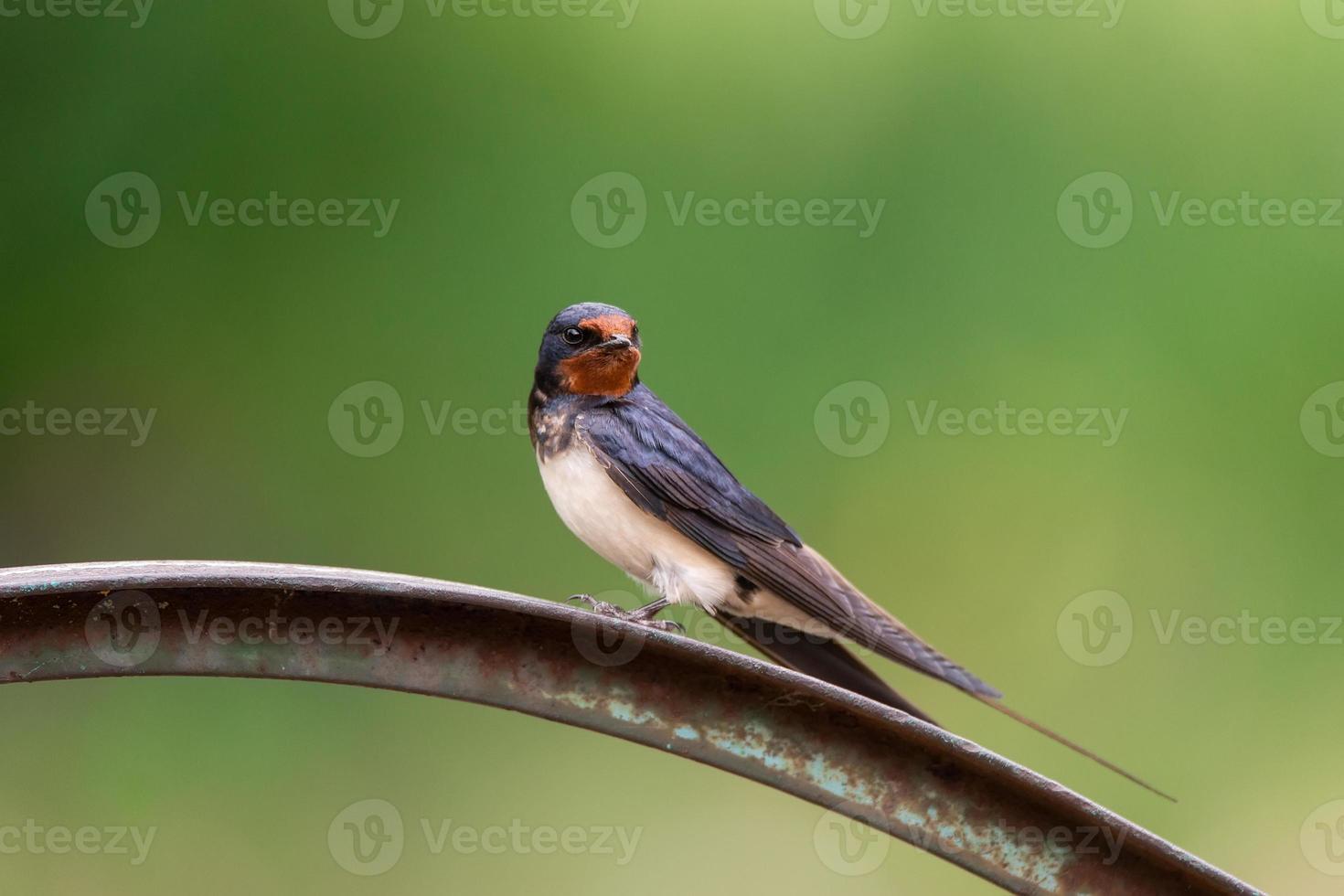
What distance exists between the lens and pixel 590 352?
1.82 m

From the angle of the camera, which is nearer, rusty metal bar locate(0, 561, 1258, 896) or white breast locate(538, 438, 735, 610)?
rusty metal bar locate(0, 561, 1258, 896)

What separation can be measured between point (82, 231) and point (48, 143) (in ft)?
0.64

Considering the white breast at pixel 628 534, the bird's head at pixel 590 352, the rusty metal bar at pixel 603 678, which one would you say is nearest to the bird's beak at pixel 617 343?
the bird's head at pixel 590 352

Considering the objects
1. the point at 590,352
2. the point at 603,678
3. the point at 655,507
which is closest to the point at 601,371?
the point at 590,352

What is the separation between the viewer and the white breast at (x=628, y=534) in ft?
6.04

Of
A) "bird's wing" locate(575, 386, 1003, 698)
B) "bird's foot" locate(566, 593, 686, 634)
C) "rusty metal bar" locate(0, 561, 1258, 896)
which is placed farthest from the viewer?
"bird's wing" locate(575, 386, 1003, 698)

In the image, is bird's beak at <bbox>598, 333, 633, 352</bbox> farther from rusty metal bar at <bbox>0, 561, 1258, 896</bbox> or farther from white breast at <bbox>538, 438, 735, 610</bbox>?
rusty metal bar at <bbox>0, 561, 1258, 896</bbox>

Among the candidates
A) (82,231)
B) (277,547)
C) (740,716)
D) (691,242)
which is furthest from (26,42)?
(740,716)

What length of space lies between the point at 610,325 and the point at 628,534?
0.29 m

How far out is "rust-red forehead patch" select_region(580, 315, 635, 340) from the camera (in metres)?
1.79

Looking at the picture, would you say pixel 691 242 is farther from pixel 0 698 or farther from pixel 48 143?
pixel 0 698

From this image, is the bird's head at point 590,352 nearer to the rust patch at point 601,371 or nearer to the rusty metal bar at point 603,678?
the rust patch at point 601,371

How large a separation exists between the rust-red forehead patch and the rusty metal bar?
2.81 ft

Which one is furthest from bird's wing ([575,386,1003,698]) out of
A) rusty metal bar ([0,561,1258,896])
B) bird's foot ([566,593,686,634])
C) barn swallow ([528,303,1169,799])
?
rusty metal bar ([0,561,1258,896])
